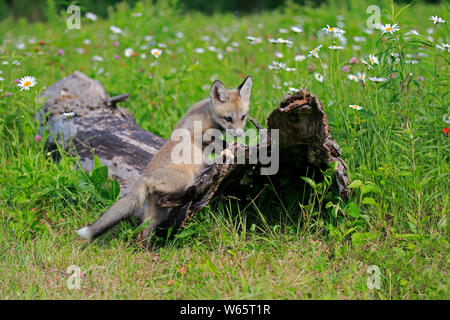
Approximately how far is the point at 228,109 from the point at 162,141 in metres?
0.94

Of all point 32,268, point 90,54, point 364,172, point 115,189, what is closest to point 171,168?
point 115,189

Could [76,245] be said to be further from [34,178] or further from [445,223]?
[445,223]

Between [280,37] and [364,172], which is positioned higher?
[280,37]

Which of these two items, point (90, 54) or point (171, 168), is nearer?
point (171, 168)

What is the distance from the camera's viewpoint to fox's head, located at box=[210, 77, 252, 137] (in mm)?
4055

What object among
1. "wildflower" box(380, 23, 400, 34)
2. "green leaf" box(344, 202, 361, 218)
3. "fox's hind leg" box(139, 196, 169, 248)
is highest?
"wildflower" box(380, 23, 400, 34)

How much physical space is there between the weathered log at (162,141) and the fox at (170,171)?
11cm

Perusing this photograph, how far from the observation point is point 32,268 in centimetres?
318

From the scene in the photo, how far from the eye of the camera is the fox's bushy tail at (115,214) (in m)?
3.27

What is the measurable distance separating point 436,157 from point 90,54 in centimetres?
609

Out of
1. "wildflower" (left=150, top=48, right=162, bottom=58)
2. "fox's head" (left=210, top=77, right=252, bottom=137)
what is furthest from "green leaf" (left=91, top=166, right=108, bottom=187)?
"wildflower" (left=150, top=48, right=162, bottom=58)

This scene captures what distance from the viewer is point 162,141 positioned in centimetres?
465

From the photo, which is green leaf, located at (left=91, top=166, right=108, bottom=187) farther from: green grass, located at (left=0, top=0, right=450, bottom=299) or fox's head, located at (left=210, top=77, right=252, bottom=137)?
fox's head, located at (left=210, top=77, right=252, bottom=137)

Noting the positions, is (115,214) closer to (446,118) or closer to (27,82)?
(27,82)
